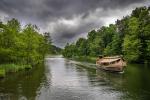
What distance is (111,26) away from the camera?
156 m

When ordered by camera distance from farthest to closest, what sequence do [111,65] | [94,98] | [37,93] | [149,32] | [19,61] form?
1. [149,32]
2. [19,61]
3. [111,65]
4. [37,93]
5. [94,98]

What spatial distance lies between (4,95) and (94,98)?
40.5 ft

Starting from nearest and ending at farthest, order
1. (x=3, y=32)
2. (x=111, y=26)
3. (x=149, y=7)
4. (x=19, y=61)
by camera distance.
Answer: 1. (x=3, y=32)
2. (x=19, y=61)
3. (x=149, y=7)
4. (x=111, y=26)

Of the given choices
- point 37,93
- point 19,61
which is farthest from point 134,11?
point 37,93

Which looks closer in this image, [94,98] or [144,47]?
[94,98]

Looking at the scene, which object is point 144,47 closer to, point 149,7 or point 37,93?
point 149,7

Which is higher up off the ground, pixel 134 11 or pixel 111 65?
pixel 134 11

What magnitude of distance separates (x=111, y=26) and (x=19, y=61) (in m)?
89.3

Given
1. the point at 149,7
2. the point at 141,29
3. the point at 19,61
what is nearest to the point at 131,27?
the point at 141,29

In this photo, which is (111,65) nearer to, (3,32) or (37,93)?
(3,32)

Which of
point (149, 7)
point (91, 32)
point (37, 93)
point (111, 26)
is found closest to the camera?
point (37, 93)

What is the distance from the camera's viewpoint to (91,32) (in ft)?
655

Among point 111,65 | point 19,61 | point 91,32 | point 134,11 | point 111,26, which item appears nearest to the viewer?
point 111,65

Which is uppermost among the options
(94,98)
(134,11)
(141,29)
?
(134,11)
